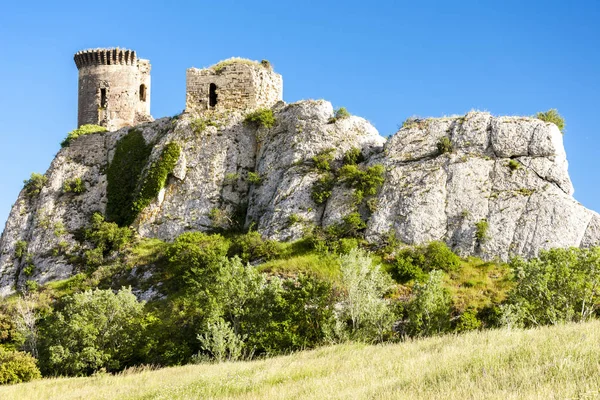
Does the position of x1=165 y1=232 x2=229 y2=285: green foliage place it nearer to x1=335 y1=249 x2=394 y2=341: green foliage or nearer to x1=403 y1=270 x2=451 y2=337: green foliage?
x1=335 y1=249 x2=394 y2=341: green foliage

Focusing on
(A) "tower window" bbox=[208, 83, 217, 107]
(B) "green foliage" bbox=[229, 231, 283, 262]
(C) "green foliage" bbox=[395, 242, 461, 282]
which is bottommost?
(C) "green foliage" bbox=[395, 242, 461, 282]

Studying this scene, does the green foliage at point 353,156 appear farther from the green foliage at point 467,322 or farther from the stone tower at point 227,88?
the green foliage at point 467,322

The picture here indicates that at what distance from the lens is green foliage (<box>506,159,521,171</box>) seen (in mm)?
42125

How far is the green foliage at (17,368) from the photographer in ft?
104

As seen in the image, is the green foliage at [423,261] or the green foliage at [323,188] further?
the green foliage at [323,188]

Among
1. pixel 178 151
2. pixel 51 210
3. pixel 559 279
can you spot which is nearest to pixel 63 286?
pixel 51 210

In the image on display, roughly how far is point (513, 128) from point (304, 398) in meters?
34.4

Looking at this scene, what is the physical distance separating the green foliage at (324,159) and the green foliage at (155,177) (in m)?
10.8

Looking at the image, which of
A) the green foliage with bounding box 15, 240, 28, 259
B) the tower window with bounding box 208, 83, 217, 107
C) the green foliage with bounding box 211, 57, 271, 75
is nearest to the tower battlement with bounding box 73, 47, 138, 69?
the green foliage with bounding box 211, 57, 271, 75

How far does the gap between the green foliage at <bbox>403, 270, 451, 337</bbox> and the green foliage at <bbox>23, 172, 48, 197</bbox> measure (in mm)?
34630

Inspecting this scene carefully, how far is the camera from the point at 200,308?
3484 cm

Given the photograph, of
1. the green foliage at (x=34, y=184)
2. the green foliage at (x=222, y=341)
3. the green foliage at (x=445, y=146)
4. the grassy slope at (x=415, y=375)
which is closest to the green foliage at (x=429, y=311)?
the green foliage at (x=222, y=341)

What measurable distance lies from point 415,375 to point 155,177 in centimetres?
3717

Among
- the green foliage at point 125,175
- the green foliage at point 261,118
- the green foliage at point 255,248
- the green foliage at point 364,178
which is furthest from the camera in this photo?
the green foliage at point 261,118
